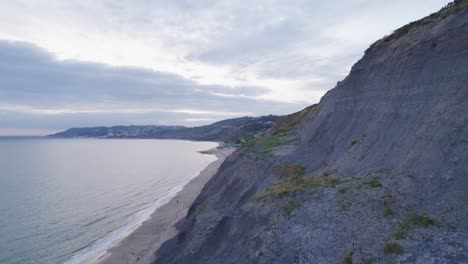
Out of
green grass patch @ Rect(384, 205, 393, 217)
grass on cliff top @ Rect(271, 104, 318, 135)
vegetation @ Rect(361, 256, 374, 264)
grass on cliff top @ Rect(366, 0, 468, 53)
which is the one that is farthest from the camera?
grass on cliff top @ Rect(271, 104, 318, 135)

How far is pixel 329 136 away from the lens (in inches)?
1091

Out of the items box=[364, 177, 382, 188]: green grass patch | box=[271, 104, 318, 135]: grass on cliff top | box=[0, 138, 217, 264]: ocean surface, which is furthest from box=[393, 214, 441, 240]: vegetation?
box=[271, 104, 318, 135]: grass on cliff top

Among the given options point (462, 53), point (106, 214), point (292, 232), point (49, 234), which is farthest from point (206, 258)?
point (106, 214)

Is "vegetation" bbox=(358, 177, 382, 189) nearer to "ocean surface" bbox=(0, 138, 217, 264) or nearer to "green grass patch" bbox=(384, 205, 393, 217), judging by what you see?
"green grass patch" bbox=(384, 205, 393, 217)

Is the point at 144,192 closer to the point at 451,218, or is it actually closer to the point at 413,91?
the point at 413,91

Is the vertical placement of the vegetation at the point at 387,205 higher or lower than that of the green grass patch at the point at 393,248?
higher

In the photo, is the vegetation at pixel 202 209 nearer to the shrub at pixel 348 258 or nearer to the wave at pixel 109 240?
the wave at pixel 109 240

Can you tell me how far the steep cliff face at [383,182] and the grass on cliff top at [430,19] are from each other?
101 mm

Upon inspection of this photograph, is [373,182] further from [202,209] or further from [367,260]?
[202,209]

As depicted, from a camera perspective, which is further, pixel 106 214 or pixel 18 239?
pixel 106 214

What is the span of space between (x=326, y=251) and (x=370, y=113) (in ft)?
42.9

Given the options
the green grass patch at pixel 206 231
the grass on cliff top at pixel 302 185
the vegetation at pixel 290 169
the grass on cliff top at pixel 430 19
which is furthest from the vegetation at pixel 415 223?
the green grass patch at pixel 206 231

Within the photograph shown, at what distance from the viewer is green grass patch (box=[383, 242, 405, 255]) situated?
1088 cm

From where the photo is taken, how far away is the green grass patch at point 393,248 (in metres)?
10.9
